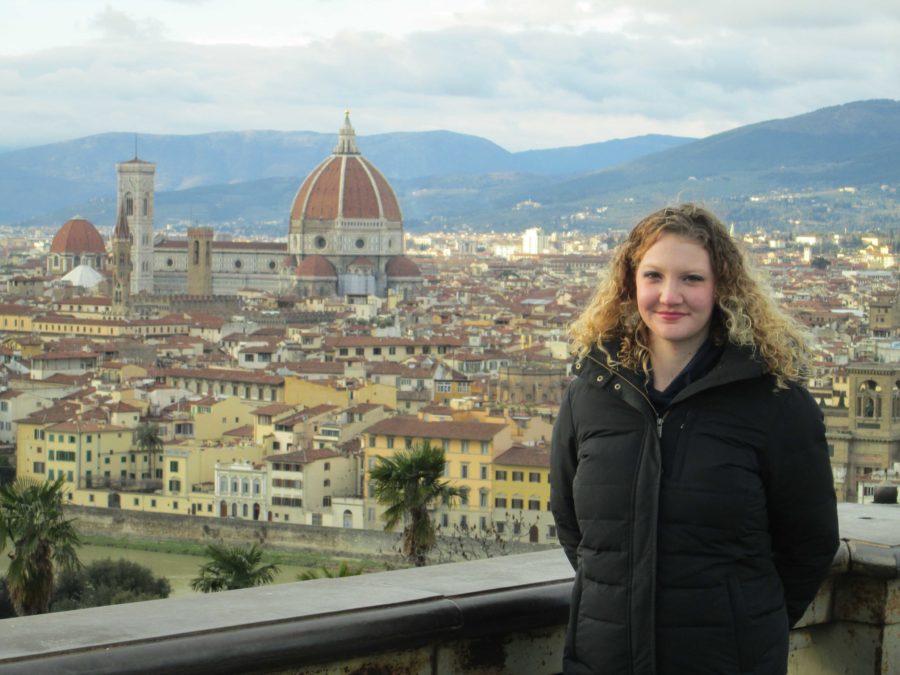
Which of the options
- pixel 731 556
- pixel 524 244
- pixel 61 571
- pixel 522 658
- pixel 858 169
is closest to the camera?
pixel 731 556

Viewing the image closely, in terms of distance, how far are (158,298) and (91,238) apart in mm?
17651

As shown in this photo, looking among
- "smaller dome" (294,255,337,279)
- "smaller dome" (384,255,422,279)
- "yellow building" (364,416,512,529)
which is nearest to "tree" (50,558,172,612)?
"yellow building" (364,416,512,529)

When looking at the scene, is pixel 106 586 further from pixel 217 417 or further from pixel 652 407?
pixel 652 407

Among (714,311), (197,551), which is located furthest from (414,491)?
(714,311)

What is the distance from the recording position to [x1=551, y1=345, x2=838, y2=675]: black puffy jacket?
8.02 feet

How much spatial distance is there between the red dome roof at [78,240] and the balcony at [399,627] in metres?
74.1

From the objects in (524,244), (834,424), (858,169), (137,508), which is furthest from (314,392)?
(858,169)

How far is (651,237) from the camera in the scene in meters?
2.63

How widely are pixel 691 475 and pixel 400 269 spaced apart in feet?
225

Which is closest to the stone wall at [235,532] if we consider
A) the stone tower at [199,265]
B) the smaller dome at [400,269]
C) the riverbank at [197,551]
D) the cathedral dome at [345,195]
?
the riverbank at [197,551]

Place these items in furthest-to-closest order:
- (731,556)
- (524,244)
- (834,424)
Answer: (524,244)
(834,424)
(731,556)

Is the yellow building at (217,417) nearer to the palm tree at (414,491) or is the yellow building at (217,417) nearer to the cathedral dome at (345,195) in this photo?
the palm tree at (414,491)

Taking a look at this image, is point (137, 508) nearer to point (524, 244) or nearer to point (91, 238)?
point (91, 238)

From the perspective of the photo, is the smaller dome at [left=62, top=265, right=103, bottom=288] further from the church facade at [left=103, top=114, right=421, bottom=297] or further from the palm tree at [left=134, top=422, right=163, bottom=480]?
the palm tree at [left=134, top=422, right=163, bottom=480]
